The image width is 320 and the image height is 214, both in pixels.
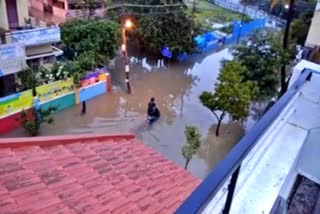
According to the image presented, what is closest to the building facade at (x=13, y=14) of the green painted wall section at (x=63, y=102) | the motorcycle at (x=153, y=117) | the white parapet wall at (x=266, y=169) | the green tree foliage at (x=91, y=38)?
the green tree foliage at (x=91, y=38)

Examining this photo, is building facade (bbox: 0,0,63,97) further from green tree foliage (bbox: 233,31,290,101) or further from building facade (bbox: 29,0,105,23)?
building facade (bbox: 29,0,105,23)

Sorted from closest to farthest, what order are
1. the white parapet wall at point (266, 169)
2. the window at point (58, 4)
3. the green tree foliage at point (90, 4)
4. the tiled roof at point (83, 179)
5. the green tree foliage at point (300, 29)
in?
the white parapet wall at point (266, 169)
the tiled roof at point (83, 179)
the green tree foliage at point (300, 29)
the green tree foliage at point (90, 4)
the window at point (58, 4)

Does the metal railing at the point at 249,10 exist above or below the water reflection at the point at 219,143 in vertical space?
above

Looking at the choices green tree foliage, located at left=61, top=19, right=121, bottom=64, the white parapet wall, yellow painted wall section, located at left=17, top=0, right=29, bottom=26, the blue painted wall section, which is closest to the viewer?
the white parapet wall

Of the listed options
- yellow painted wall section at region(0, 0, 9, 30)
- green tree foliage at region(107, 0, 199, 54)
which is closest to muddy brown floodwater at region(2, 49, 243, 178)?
green tree foliage at region(107, 0, 199, 54)

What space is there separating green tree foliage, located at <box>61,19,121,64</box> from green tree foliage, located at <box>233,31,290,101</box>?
5.92 metres

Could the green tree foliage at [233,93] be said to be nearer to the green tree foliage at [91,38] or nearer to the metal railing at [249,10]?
the green tree foliage at [91,38]

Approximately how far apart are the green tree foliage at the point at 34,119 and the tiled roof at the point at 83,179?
6.41 m

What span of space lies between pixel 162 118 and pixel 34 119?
4.71 metres

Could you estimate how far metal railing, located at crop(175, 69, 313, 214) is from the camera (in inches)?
44.7

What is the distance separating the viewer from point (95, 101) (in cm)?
1434

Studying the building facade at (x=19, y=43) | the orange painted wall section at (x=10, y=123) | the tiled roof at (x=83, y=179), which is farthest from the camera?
the building facade at (x=19, y=43)

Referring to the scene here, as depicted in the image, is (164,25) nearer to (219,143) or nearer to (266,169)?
(219,143)

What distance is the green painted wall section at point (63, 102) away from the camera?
12.8m
